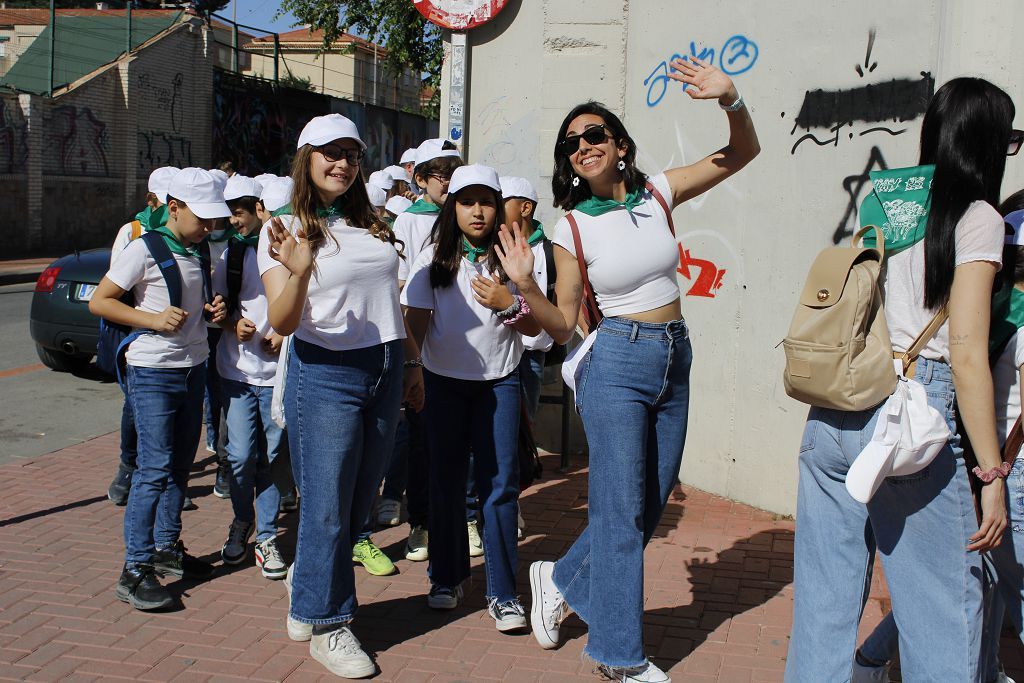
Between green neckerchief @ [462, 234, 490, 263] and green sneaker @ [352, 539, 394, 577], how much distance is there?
165cm

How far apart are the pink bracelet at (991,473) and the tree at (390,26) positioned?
Answer: 19.7 m

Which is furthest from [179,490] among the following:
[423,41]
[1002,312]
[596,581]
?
[423,41]

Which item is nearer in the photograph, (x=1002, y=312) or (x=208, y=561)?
(x=1002, y=312)

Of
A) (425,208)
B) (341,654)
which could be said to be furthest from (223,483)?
(341,654)

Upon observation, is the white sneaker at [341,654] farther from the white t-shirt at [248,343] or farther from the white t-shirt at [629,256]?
the white t-shirt at [629,256]

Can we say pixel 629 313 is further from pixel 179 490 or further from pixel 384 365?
pixel 179 490

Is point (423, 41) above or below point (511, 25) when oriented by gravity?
above

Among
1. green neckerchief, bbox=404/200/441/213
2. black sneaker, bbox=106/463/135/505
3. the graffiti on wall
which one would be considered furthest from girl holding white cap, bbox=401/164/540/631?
the graffiti on wall

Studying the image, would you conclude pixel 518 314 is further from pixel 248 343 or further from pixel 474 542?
pixel 474 542

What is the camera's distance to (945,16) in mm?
4867

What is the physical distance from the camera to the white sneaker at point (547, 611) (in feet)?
14.0

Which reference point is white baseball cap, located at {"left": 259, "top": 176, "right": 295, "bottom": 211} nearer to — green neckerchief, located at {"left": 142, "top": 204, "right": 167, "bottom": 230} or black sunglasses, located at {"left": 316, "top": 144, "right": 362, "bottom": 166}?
green neckerchief, located at {"left": 142, "top": 204, "right": 167, "bottom": 230}

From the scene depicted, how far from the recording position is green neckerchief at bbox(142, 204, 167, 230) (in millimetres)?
4855

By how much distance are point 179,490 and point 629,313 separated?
7.79ft
